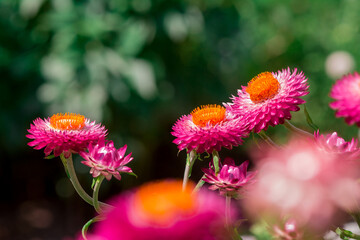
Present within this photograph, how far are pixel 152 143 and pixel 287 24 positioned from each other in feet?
6.65

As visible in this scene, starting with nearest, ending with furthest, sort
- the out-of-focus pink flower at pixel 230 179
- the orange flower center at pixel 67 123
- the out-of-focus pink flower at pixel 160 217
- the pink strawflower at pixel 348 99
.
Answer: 1. the out-of-focus pink flower at pixel 160 217
2. the pink strawflower at pixel 348 99
3. the out-of-focus pink flower at pixel 230 179
4. the orange flower center at pixel 67 123

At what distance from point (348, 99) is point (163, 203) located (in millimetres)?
337

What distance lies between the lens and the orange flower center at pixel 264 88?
32.4 inches

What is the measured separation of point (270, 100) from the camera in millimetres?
806

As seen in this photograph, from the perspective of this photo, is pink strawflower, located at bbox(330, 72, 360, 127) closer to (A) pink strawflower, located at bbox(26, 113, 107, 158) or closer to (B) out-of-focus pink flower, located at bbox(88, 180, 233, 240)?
(B) out-of-focus pink flower, located at bbox(88, 180, 233, 240)

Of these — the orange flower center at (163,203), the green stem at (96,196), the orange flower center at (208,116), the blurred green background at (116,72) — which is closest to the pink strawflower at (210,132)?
the orange flower center at (208,116)

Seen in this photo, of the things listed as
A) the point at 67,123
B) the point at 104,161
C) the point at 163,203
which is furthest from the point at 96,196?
the point at 163,203

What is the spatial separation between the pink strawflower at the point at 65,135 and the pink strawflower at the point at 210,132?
0.45 ft

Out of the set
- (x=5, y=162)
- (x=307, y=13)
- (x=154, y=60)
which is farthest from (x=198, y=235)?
(x=307, y=13)

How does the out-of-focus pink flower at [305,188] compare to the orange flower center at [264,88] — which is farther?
the orange flower center at [264,88]

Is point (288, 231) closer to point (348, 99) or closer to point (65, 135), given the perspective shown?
point (348, 99)

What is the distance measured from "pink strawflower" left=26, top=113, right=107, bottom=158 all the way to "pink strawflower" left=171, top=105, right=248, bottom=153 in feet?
0.45

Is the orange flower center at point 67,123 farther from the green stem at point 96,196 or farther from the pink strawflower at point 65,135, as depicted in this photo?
the green stem at point 96,196

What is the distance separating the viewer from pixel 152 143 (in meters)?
4.19
